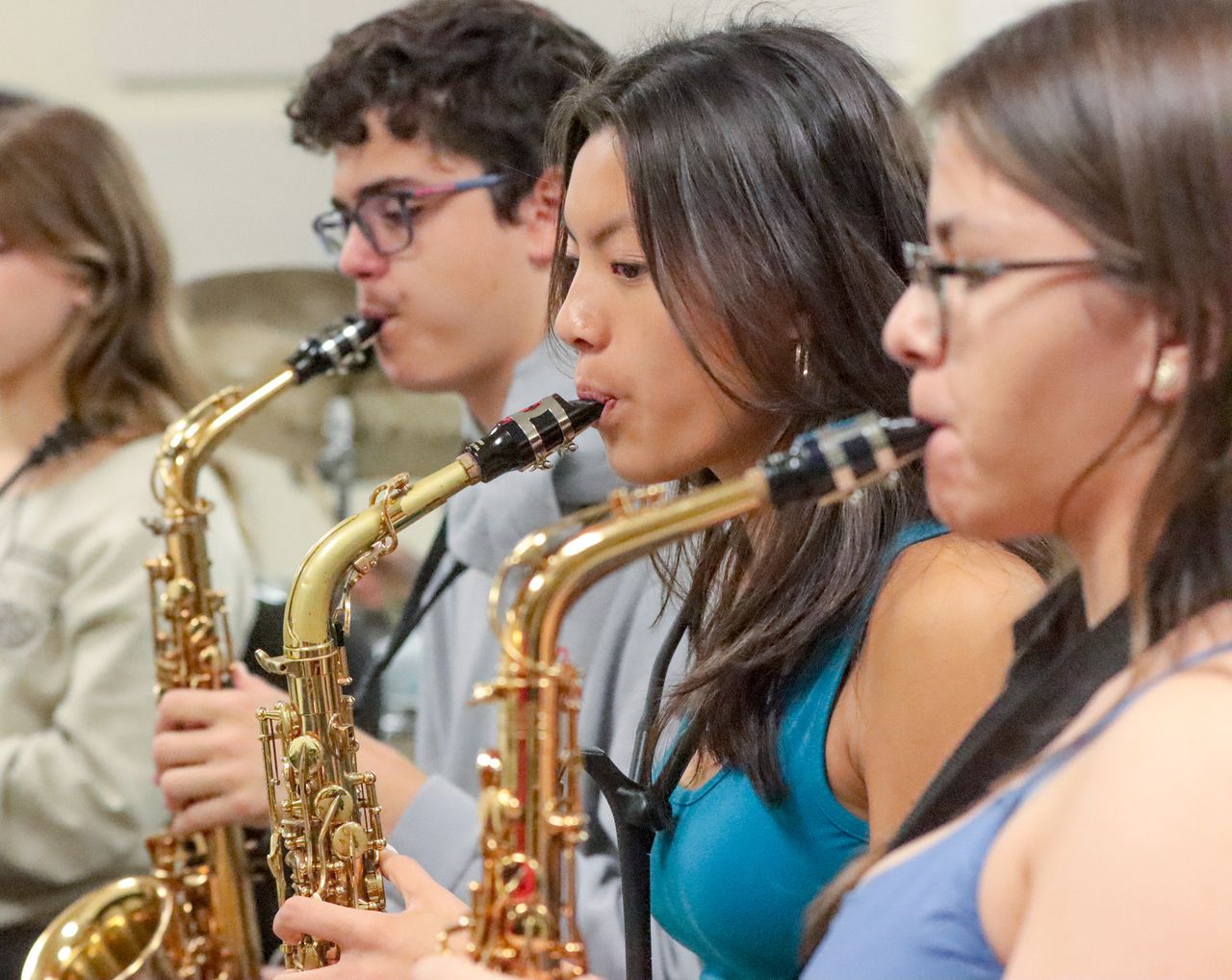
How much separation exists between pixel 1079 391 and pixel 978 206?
0.37 ft

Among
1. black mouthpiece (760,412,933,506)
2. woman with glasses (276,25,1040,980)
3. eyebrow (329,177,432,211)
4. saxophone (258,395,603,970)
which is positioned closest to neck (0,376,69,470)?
eyebrow (329,177,432,211)

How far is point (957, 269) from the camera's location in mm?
829

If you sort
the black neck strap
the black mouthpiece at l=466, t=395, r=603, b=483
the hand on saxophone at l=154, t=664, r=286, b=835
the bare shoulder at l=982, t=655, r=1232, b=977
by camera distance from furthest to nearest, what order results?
the black neck strap → the hand on saxophone at l=154, t=664, r=286, b=835 → the black mouthpiece at l=466, t=395, r=603, b=483 → the bare shoulder at l=982, t=655, r=1232, b=977

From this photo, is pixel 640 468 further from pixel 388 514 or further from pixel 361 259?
pixel 361 259

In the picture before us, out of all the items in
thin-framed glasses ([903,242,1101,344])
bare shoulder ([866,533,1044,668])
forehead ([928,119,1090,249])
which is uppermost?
forehead ([928,119,1090,249])

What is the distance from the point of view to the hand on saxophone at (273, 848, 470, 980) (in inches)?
46.4

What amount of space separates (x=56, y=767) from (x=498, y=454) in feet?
3.42

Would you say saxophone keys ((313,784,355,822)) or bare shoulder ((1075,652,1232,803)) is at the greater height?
bare shoulder ((1075,652,1232,803))

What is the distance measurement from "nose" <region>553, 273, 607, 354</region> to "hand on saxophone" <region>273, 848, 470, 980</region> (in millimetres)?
466

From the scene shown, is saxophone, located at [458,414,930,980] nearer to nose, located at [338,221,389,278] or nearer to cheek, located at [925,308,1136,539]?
cheek, located at [925,308,1136,539]

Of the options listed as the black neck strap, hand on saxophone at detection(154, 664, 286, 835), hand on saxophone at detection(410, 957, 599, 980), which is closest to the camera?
hand on saxophone at detection(410, 957, 599, 980)

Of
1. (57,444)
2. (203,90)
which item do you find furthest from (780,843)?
(203,90)

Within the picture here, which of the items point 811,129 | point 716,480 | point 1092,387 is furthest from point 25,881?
point 1092,387

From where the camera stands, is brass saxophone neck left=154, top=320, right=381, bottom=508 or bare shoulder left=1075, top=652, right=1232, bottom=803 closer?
bare shoulder left=1075, top=652, right=1232, bottom=803
